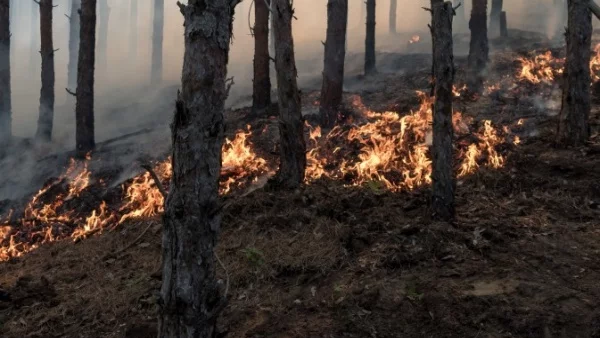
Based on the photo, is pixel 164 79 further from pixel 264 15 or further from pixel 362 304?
pixel 362 304

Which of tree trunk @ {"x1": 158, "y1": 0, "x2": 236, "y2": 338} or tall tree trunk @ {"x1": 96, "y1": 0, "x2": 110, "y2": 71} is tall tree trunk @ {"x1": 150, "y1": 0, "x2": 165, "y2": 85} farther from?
tree trunk @ {"x1": 158, "y1": 0, "x2": 236, "y2": 338}

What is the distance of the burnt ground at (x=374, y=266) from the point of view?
4.69m

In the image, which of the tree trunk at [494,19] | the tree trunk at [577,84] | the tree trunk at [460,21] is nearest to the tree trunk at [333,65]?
the tree trunk at [577,84]

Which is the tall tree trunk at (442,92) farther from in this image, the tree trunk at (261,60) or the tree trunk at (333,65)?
the tree trunk at (261,60)

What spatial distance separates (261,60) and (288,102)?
5.13 meters

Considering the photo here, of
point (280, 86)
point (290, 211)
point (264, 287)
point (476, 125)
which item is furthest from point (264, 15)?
point (264, 287)

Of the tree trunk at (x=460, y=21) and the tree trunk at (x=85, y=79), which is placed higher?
the tree trunk at (x=460, y=21)

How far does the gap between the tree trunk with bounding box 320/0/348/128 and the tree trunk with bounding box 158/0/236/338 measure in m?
8.73

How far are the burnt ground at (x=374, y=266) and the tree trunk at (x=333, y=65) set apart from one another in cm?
406

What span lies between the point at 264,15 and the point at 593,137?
8.54m

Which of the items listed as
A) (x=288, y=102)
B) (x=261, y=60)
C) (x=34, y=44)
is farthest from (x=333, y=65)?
(x=34, y=44)

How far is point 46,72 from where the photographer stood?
17.1 meters

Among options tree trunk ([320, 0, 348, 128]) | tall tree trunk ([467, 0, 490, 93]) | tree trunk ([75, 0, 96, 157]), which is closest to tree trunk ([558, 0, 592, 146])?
tree trunk ([320, 0, 348, 128])

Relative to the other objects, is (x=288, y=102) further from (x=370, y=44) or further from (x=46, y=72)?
(x=370, y=44)
